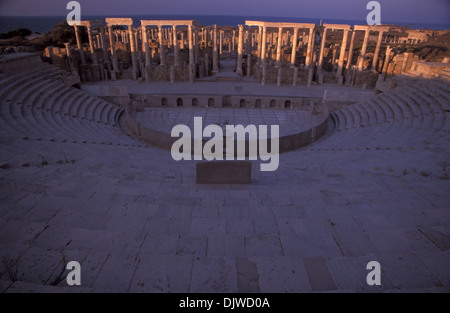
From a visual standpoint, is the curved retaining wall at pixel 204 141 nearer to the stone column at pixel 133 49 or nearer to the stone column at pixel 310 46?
the stone column at pixel 310 46

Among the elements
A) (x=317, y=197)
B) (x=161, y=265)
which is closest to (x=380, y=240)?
(x=317, y=197)

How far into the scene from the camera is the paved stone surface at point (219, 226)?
146 inches

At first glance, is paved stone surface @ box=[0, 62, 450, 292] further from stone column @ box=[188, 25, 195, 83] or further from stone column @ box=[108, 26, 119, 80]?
stone column @ box=[108, 26, 119, 80]

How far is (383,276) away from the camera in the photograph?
3.70m

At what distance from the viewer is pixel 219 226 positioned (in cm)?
521

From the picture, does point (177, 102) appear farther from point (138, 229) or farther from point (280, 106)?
point (138, 229)

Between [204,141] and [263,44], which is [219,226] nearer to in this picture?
[204,141]

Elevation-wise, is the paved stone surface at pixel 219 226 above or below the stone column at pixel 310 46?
below

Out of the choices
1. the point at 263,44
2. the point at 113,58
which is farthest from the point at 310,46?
the point at 113,58

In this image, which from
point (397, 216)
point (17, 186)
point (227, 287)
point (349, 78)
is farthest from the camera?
point (349, 78)

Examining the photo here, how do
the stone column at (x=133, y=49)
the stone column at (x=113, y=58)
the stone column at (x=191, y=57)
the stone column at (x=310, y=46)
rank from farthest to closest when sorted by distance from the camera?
the stone column at (x=113, y=58)
the stone column at (x=133, y=49)
the stone column at (x=191, y=57)
the stone column at (x=310, y=46)

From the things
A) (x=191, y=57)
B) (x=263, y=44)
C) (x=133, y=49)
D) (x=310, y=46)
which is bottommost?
(x=191, y=57)

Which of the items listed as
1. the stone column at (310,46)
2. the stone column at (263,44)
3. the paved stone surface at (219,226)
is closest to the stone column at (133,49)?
the stone column at (263,44)

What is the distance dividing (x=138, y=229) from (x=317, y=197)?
162 inches
